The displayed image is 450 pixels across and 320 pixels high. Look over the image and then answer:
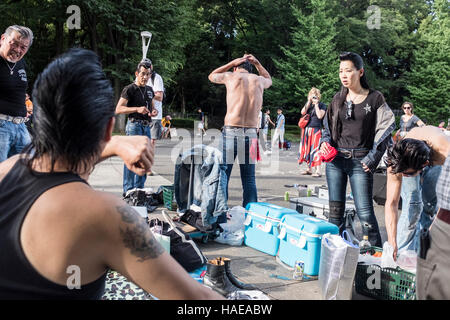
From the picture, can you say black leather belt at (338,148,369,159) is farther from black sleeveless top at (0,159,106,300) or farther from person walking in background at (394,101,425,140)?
person walking in background at (394,101,425,140)

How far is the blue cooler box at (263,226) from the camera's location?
14.6 ft

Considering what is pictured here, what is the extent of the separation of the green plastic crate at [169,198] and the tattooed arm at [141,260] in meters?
4.95

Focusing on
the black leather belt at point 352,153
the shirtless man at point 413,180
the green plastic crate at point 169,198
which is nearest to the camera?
the shirtless man at point 413,180

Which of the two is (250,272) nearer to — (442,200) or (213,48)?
(442,200)

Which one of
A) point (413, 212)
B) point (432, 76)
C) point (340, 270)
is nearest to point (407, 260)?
point (340, 270)

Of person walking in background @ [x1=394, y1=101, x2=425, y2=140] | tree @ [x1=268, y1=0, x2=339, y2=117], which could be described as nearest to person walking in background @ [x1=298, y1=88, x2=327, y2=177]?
person walking in background @ [x1=394, y1=101, x2=425, y2=140]

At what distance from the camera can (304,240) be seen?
388 centimetres

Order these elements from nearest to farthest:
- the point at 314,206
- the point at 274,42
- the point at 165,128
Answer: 1. the point at 314,206
2. the point at 165,128
3. the point at 274,42

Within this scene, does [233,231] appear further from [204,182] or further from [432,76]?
[432,76]

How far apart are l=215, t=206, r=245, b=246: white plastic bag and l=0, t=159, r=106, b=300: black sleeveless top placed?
3.68 metres

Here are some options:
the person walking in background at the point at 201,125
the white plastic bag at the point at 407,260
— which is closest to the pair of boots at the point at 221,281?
the white plastic bag at the point at 407,260

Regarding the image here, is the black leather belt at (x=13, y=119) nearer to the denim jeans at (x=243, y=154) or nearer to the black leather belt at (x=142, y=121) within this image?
the black leather belt at (x=142, y=121)

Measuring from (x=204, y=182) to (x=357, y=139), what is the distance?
1766mm

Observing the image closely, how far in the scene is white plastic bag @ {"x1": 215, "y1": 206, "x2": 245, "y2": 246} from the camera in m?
4.77
